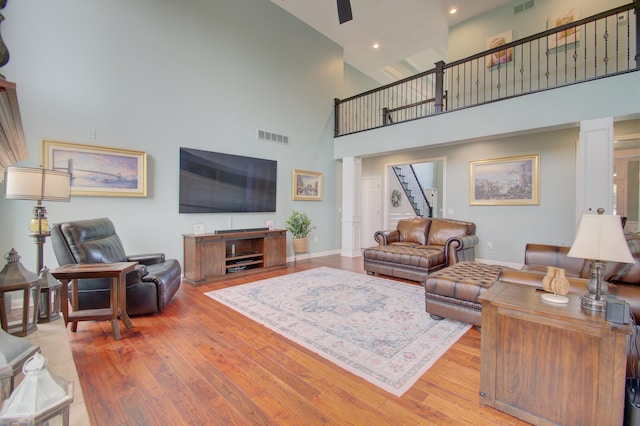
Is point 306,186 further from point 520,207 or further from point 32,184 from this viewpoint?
point 32,184

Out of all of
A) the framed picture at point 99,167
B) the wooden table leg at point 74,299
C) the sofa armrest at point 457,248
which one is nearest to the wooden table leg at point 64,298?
the wooden table leg at point 74,299

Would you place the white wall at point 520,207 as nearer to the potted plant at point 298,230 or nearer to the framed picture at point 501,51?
the framed picture at point 501,51

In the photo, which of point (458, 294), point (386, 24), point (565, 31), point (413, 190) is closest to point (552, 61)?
point (565, 31)

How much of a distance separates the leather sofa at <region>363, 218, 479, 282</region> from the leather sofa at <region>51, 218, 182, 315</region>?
10.1 ft

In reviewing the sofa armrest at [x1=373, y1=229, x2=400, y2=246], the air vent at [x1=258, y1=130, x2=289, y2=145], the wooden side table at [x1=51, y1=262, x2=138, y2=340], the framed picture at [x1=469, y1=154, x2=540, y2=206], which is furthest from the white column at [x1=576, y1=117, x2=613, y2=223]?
the wooden side table at [x1=51, y1=262, x2=138, y2=340]

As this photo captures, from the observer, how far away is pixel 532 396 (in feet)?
4.80

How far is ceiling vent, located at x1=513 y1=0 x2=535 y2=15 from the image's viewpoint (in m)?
5.22

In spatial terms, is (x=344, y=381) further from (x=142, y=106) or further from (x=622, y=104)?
(x=622, y=104)

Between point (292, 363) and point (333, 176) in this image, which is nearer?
point (292, 363)

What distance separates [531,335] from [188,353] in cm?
238

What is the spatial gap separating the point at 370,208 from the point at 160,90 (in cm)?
567

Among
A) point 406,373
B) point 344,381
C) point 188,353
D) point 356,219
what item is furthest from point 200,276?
point 356,219

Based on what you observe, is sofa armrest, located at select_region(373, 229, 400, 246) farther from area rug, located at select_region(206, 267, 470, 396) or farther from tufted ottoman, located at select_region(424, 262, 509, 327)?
tufted ottoman, located at select_region(424, 262, 509, 327)

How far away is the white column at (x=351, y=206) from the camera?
6.56 meters
